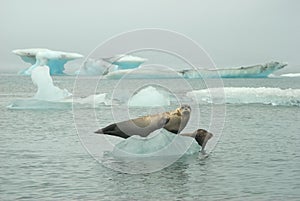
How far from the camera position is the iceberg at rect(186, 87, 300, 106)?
95.6 ft

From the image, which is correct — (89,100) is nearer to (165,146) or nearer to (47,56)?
(165,146)

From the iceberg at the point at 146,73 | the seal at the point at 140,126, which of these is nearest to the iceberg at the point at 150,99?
the iceberg at the point at 146,73

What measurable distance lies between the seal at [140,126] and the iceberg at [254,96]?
Result: 15332 mm

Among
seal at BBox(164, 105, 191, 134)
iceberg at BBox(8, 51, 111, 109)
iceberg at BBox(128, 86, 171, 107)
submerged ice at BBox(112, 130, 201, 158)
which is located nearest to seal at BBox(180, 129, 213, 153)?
seal at BBox(164, 105, 191, 134)

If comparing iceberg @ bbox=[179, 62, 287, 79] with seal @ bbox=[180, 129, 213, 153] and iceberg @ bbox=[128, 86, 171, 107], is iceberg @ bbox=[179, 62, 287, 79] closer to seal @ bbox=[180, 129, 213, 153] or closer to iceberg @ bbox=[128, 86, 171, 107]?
iceberg @ bbox=[128, 86, 171, 107]

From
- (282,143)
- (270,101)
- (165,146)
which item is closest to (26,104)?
(270,101)

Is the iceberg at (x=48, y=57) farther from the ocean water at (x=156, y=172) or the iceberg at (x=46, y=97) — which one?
the ocean water at (x=156, y=172)

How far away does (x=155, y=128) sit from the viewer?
1328 cm

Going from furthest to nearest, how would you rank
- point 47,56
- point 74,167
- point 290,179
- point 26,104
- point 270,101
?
point 47,56 < point 270,101 < point 26,104 < point 74,167 < point 290,179

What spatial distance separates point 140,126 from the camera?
43.4ft

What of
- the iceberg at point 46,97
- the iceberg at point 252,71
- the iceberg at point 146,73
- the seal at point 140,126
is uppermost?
the iceberg at point 252,71

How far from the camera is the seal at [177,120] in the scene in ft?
44.2

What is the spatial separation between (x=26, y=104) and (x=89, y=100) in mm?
4029

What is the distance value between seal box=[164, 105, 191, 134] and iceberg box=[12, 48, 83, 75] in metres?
38.6
